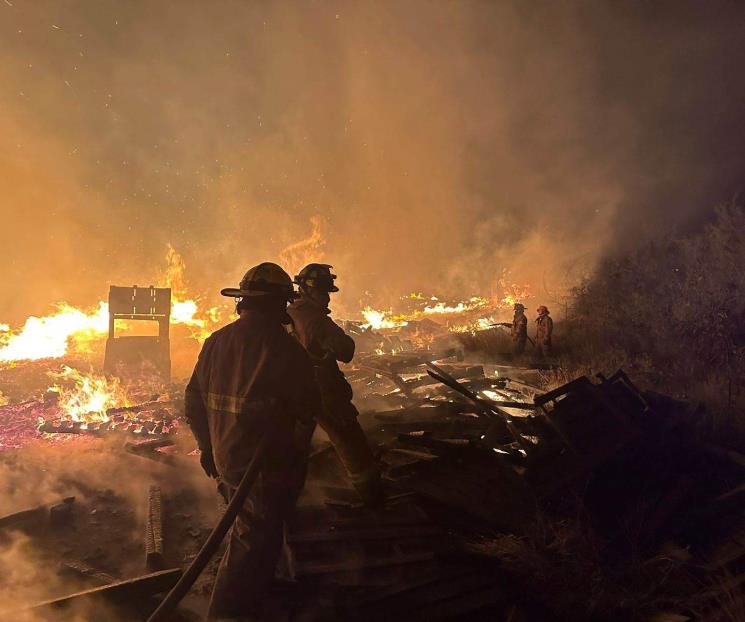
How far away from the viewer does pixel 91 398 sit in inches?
404

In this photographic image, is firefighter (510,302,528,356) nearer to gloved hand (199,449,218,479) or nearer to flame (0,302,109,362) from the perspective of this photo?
gloved hand (199,449,218,479)

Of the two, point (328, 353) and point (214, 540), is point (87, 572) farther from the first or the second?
point (328, 353)

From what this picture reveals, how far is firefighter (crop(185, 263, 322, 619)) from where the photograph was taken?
3.15 meters

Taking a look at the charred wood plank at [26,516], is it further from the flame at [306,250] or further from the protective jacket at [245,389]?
the flame at [306,250]

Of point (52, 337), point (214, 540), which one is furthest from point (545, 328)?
point (52, 337)

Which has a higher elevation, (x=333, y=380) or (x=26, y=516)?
(x=333, y=380)

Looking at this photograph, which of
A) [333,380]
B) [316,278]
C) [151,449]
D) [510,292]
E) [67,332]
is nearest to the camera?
[333,380]

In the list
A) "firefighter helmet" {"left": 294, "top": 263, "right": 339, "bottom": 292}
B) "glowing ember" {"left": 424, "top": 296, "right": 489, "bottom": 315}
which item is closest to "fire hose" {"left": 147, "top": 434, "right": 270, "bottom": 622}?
"firefighter helmet" {"left": 294, "top": 263, "right": 339, "bottom": 292}

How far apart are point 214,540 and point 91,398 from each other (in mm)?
9126

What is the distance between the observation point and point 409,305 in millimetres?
36938

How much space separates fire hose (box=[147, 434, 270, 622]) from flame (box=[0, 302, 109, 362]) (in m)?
16.6

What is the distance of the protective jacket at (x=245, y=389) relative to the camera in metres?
3.14

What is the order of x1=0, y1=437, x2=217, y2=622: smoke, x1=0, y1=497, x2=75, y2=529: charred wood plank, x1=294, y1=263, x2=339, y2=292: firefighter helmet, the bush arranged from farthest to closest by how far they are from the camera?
1. the bush
2. x1=294, y1=263, x2=339, y2=292: firefighter helmet
3. x1=0, y1=497, x2=75, y2=529: charred wood plank
4. x1=0, y1=437, x2=217, y2=622: smoke

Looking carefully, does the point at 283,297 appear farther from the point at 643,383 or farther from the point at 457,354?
the point at 457,354
